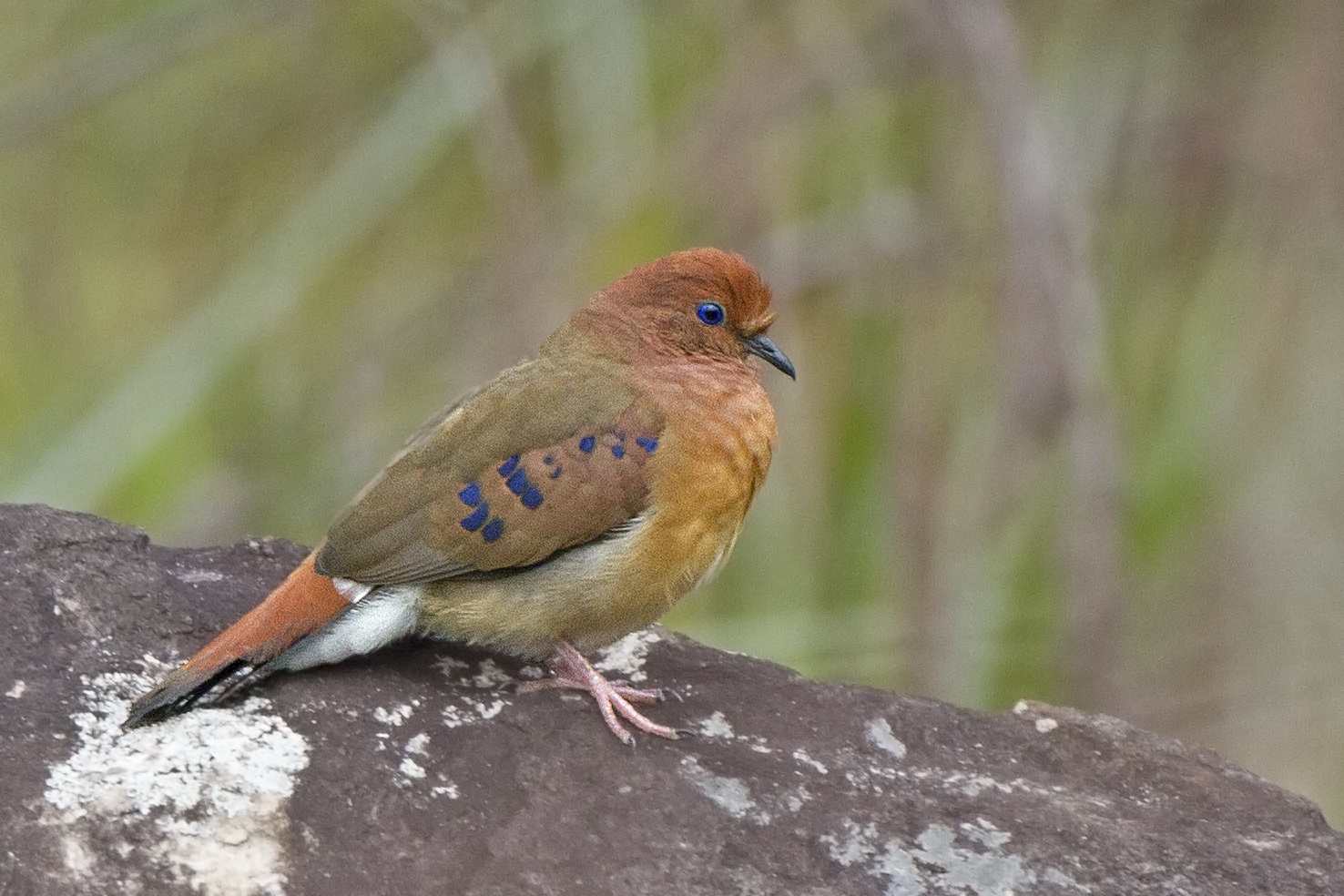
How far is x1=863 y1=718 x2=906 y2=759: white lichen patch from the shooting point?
139 inches

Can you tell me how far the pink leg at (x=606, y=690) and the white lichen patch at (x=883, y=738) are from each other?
1.26 ft

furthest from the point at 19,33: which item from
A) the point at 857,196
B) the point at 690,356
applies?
the point at 690,356

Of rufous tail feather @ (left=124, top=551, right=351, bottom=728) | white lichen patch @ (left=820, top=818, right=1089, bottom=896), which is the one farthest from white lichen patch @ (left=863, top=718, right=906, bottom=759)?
rufous tail feather @ (left=124, top=551, right=351, bottom=728)

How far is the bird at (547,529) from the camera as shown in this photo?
3.56 m

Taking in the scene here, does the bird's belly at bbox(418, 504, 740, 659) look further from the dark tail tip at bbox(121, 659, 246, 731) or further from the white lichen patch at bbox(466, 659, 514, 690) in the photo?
the dark tail tip at bbox(121, 659, 246, 731)

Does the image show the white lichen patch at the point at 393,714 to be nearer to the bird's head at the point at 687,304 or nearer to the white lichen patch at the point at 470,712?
the white lichen patch at the point at 470,712

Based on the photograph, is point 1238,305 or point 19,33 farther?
point 19,33

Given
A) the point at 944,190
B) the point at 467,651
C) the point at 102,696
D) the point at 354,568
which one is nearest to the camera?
the point at 102,696

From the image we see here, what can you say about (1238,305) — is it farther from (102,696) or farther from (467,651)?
(102,696)

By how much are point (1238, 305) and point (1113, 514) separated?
1032 mm

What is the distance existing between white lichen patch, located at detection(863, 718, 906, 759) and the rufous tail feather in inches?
40.6

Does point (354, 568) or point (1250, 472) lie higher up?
point (1250, 472)

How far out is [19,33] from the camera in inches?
235

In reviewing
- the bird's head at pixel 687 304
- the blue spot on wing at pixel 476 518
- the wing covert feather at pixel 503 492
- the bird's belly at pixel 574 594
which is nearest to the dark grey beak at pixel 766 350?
the bird's head at pixel 687 304
